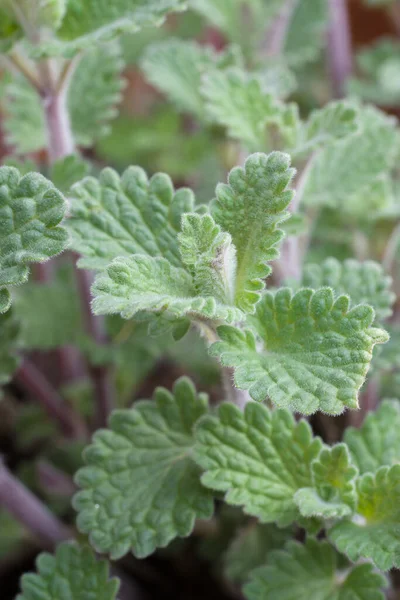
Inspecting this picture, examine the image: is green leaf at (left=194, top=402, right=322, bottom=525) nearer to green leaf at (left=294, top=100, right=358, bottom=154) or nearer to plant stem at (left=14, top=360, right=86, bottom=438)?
green leaf at (left=294, top=100, right=358, bottom=154)

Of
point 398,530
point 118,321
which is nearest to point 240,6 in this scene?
point 118,321

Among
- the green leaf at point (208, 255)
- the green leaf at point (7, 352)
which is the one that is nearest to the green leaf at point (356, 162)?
the green leaf at point (208, 255)

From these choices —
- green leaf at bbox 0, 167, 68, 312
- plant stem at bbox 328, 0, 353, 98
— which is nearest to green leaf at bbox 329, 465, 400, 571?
green leaf at bbox 0, 167, 68, 312

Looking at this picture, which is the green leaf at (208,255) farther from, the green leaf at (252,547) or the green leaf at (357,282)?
the green leaf at (252,547)

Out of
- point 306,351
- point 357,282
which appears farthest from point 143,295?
point 357,282

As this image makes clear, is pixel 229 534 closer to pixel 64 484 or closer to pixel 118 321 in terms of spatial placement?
pixel 64 484

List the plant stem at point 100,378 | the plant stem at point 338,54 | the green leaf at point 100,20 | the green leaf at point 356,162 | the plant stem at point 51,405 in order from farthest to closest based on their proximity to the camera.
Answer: the plant stem at point 338,54
the plant stem at point 51,405
the plant stem at point 100,378
the green leaf at point 356,162
the green leaf at point 100,20
